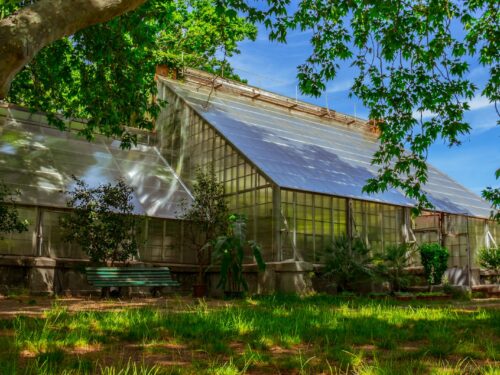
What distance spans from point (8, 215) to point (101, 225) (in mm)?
2763

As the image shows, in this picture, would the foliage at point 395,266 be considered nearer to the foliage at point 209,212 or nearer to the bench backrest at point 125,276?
the foliage at point 209,212

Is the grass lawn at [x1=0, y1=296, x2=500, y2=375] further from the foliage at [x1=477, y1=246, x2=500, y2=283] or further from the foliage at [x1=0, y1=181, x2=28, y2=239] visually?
the foliage at [x1=477, y1=246, x2=500, y2=283]

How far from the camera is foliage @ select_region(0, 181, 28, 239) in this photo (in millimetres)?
16078

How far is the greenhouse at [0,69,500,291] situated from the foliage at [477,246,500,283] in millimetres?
737

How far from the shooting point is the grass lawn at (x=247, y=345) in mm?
4438

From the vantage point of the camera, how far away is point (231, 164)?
66.7 ft

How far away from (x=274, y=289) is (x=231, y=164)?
5.43 m

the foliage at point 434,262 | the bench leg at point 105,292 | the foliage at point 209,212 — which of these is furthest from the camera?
the foliage at point 434,262

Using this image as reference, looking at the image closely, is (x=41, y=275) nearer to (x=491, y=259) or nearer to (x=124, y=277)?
(x=124, y=277)

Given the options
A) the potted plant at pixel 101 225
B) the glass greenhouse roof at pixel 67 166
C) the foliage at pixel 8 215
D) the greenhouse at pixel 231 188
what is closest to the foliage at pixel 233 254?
the greenhouse at pixel 231 188

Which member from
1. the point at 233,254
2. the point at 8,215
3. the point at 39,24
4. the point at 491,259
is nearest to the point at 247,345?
the point at 39,24

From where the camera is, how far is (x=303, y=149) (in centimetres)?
2325

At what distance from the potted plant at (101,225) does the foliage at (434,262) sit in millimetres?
10533

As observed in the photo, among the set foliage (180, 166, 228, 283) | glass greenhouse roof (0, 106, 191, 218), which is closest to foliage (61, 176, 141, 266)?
glass greenhouse roof (0, 106, 191, 218)
